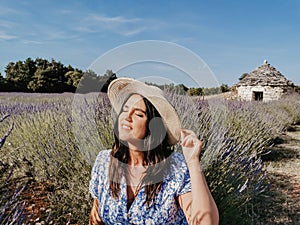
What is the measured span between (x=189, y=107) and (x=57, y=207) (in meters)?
1.45

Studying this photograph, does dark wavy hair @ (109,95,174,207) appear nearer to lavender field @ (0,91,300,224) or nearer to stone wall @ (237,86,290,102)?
lavender field @ (0,91,300,224)

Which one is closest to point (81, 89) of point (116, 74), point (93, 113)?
point (116, 74)

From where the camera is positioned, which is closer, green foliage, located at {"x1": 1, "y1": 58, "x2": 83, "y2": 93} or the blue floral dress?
the blue floral dress

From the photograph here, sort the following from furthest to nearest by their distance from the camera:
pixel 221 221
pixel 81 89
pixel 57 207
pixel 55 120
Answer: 1. pixel 55 120
2. pixel 57 207
3. pixel 221 221
4. pixel 81 89

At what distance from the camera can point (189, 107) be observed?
3.00 metres

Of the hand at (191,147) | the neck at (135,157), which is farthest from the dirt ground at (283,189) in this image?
the hand at (191,147)

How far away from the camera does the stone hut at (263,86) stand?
59.4 ft

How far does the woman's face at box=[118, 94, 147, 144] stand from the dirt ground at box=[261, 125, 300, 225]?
2260 mm

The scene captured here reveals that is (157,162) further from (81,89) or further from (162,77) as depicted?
(81,89)

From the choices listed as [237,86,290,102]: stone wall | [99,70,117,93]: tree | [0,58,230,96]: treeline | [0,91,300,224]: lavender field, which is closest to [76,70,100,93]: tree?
[99,70,117,93]: tree

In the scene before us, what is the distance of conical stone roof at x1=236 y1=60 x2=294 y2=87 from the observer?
18281 millimetres

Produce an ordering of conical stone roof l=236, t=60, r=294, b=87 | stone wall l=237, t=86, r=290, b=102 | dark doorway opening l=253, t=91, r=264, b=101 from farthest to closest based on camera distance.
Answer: dark doorway opening l=253, t=91, r=264, b=101 < conical stone roof l=236, t=60, r=294, b=87 < stone wall l=237, t=86, r=290, b=102

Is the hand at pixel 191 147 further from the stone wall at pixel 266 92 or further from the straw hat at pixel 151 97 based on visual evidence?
the stone wall at pixel 266 92

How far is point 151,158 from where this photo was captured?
1.63 metres
